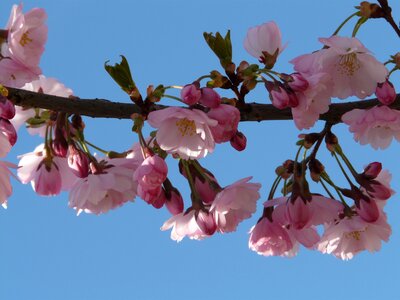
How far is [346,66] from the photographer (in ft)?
8.61

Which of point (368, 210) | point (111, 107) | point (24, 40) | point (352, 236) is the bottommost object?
point (352, 236)

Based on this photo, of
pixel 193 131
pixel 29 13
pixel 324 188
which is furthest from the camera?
pixel 324 188

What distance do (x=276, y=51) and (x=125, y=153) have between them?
0.77 metres

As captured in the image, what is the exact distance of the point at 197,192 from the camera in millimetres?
2725

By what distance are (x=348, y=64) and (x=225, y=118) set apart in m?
0.71

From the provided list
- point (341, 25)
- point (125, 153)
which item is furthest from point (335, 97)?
point (125, 153)

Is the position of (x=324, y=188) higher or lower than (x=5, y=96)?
lower

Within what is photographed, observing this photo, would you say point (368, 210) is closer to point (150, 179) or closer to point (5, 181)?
point (150, 179)

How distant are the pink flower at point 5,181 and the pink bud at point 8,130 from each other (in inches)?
11.2

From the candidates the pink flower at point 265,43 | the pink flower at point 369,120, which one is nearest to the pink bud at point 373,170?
the pink flower at point 369,120

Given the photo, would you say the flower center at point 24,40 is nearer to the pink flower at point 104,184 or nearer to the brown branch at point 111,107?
the brown branch at point 111,107

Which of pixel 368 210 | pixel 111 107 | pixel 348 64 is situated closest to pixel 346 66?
pixel 348 64

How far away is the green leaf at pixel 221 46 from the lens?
7.98 feet

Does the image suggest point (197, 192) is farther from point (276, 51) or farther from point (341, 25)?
point (341, 25)
